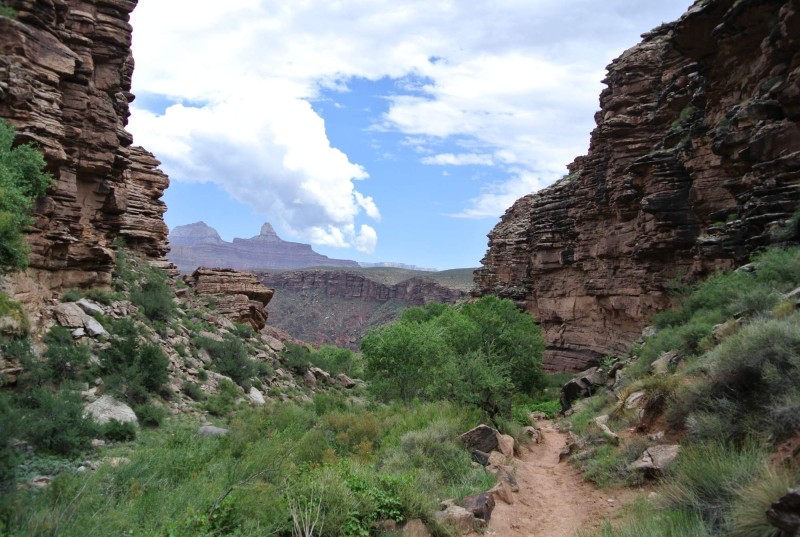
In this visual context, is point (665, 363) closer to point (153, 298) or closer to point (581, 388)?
point (581, 388)

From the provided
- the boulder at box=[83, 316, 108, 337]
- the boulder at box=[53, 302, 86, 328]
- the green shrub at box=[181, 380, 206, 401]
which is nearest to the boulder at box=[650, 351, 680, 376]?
the green shrub at box=[181, 380, 206, 401]

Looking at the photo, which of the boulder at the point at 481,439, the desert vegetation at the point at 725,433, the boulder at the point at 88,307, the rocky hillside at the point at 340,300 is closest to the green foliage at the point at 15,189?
the boulder at the point at 88,307

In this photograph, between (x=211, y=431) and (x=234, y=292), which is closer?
(x=211, y=431)

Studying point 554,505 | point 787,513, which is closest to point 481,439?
point 554,505

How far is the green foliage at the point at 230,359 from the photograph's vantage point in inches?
824

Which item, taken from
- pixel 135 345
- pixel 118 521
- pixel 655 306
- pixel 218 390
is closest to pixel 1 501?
pixel 118 521

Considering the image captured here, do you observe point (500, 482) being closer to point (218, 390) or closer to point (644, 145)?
point (218, 390)

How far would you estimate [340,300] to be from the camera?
121000 millimetres

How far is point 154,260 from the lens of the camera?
28.1 metres

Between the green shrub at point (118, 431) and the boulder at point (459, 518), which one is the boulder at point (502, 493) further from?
the green shrub at point (118, 431)

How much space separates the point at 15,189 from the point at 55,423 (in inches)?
218

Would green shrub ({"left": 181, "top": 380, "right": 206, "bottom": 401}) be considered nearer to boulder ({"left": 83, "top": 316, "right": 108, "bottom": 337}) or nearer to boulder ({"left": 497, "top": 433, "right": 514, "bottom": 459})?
boulder ({"left": 83, "top": 316, "right": 108, "bottom": 337})

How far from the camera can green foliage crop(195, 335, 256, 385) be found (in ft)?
68.7

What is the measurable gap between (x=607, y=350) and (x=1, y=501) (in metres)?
37.4
